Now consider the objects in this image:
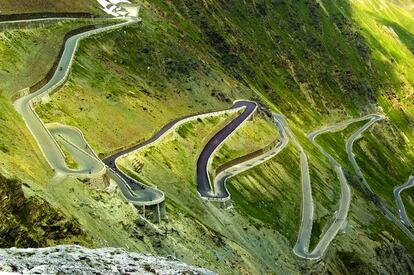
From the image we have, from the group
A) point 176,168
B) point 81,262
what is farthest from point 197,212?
point 81,262

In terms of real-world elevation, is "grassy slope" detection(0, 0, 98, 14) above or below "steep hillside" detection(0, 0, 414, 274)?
above

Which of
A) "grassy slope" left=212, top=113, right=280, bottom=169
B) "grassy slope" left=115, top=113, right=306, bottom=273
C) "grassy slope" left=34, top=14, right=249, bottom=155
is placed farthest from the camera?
"grassy slope" left=212, top=113, right=280, bottom=169

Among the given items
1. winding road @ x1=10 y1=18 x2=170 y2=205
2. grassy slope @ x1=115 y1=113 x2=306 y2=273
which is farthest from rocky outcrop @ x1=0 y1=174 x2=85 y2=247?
grassy slope @ x1=115 y1=113 x2=306 y2=273

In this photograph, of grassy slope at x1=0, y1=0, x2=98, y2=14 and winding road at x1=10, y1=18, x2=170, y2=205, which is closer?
winding road at x1=10, y1=18, x2=170, y2=205

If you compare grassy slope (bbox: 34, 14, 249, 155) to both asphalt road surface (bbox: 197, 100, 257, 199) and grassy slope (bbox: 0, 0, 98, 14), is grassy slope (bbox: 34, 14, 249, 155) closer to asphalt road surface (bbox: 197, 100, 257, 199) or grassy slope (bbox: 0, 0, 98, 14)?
asphalt road surface (bbox: 197, 100, 257, 199)

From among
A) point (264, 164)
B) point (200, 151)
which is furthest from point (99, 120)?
point (264, 164)

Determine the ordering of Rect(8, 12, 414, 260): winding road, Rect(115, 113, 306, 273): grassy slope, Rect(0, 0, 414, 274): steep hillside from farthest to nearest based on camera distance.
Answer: Rect(115, 113, 306, 273): grassy slope < Rect(8, 12, 414, 260): winding road < Rect(0, 0, 414, 274): steep hillside

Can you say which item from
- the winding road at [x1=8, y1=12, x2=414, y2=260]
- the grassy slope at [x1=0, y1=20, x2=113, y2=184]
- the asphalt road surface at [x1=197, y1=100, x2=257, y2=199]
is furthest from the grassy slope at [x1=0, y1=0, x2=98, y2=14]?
the asphalt road surface at [x1=197, y1=100, x2=257, y2=199]

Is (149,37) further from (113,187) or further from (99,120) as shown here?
(113,187)

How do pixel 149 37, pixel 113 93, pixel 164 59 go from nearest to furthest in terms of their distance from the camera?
pixel 113 93 < pixel 164 59 < pixel 149 37

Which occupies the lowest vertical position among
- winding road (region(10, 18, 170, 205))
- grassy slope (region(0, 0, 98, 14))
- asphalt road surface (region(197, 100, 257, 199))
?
asphalt road surface (region(197, 100, 257, 199))
